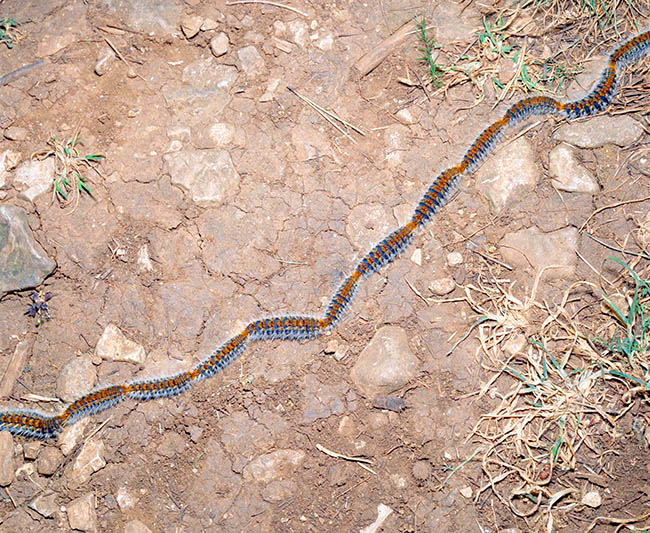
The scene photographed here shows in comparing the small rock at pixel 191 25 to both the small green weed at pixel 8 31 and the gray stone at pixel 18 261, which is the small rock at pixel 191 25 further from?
the gray stone at pixel 18 261

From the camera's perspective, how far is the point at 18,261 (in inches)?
188

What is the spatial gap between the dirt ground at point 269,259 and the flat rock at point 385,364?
0.07 meters

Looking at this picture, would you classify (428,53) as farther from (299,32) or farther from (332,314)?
(332,314)

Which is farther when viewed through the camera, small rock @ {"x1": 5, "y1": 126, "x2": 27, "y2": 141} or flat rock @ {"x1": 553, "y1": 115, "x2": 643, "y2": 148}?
small rock @ {"x1": 5, "y1": 126, "x2": 27, "y2": 141}

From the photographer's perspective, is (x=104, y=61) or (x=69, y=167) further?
(x=104, y=61)

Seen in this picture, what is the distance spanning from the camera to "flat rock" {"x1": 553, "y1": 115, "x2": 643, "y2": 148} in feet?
15.4

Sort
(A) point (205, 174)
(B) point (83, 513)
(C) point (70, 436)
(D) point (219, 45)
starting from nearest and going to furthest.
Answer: (B) point (83, 513)
(C) point (70, 436)
(A) point (205, 174)
(D) point (219, 45)

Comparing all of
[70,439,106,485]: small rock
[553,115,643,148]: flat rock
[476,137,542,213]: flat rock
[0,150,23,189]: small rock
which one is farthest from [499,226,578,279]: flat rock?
[0,150,23,189]: small rock

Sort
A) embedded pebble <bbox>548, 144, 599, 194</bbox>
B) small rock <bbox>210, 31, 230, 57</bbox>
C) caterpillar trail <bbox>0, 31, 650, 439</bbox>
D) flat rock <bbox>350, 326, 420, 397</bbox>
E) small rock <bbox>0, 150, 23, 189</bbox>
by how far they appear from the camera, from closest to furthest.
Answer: flat rock <bbox>350, 326, 420, 397</bbox> → caterpillar trail <bbox>0, 31, 650, 439</bbox> → embedded pebble <bbox>548, 144, 599, 194</bbox> → small rock <bbox>0, 150, 23, 189</bbox> → small rock <bbox>210, 31, 230, 57</bbox>

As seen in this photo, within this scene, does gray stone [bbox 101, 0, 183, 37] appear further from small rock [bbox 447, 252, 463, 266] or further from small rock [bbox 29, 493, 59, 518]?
small rock [bbox 29, 493, 59, 518]

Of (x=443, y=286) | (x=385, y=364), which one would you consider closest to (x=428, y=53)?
(x=443, y=286)

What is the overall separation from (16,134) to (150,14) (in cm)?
175

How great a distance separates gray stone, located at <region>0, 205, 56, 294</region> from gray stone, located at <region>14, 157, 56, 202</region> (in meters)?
0.35

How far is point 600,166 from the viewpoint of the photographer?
4.64m
